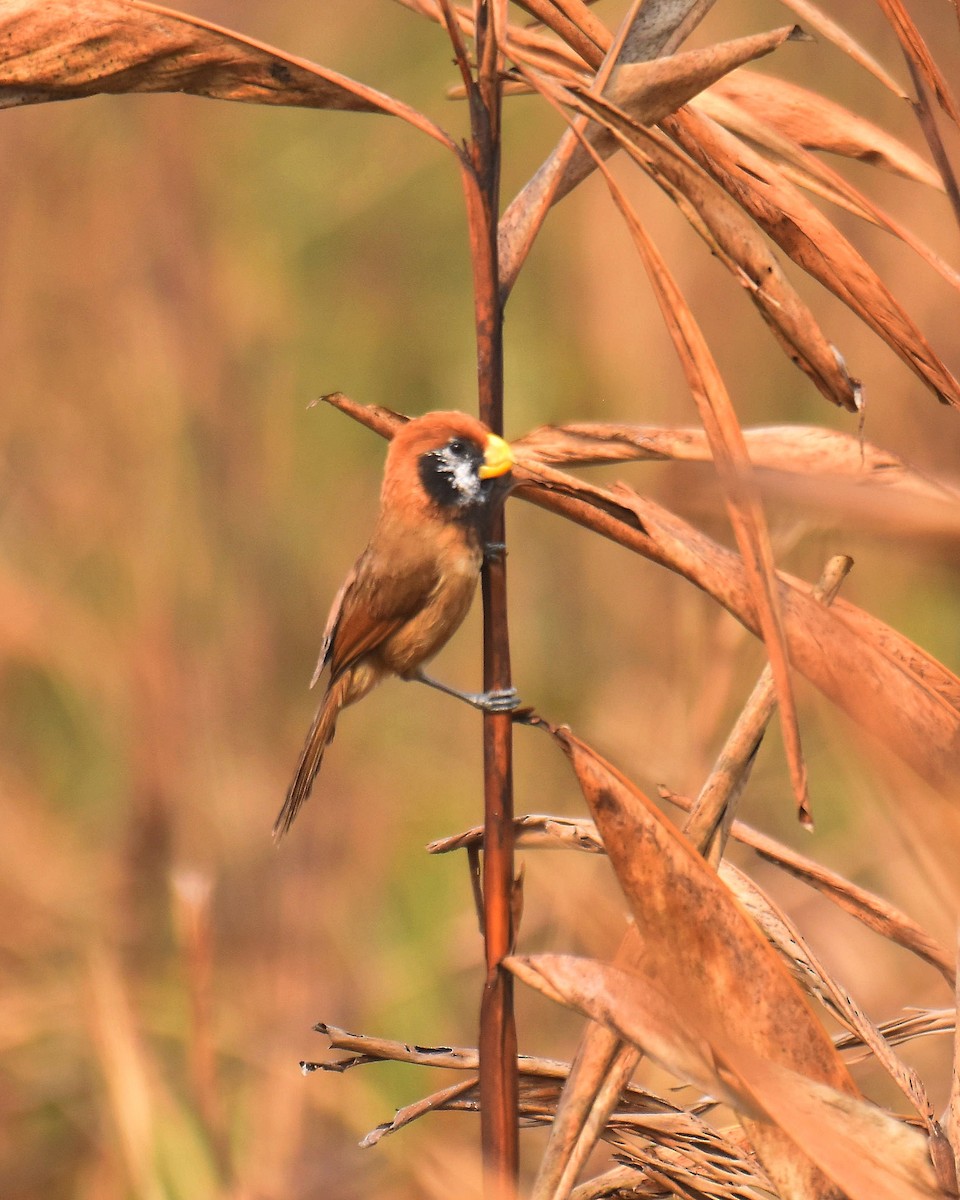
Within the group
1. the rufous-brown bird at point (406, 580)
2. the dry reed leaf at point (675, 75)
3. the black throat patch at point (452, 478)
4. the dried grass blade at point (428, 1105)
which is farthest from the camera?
the rufous-brown bird at point (406, 580)

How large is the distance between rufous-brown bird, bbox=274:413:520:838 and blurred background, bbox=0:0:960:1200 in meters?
0.65

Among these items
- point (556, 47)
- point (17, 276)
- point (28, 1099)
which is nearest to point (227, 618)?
point (17, 276)

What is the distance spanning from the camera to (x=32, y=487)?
5.07 m

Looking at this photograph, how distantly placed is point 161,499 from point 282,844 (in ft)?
A: 3.87

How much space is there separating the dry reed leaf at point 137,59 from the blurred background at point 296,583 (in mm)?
2041

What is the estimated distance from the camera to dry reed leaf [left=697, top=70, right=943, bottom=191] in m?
1.64

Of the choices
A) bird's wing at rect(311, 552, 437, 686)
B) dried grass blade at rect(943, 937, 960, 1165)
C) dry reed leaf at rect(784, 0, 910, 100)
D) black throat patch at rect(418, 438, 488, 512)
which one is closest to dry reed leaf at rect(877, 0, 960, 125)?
dry reed leaf at rect(784, 0, 910, 100)

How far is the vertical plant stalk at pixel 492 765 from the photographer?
141 centimetres

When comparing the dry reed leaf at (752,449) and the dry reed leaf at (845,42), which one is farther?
the dry reed leaf at (845,42)

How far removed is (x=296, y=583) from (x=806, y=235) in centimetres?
373

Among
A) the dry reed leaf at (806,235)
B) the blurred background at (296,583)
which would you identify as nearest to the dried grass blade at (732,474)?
the dry reed leaf at (806,235)

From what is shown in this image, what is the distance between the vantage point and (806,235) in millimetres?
1456

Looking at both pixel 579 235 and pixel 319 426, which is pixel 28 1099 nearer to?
pixel 319 426

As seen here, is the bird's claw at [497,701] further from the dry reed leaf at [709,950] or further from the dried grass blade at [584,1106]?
the dried grass blade at [584,1106]
